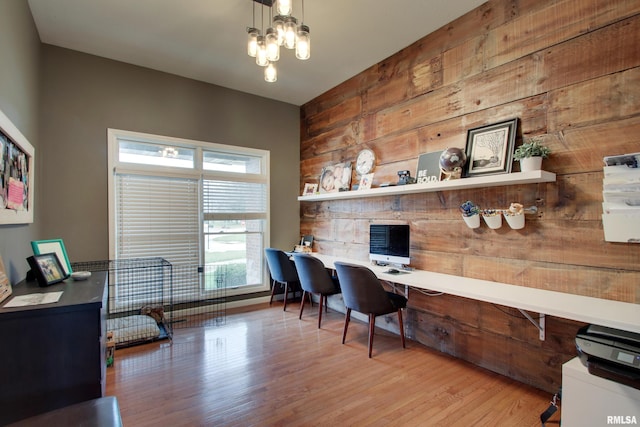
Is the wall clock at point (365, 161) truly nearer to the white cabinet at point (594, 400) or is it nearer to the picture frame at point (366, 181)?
the picture frame at point (366, 181)

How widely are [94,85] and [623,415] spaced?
16.0 ft

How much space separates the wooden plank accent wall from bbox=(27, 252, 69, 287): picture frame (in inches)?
113

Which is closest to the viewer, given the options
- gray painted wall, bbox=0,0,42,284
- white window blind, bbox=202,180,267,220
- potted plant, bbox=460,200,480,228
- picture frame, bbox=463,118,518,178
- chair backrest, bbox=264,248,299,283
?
gray painted wall, bbox=0,0,42,284

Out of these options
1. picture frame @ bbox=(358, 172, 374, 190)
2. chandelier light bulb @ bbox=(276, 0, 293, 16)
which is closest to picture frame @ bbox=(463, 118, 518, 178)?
picture frame @ bbox=(358, 172, 374, 190)

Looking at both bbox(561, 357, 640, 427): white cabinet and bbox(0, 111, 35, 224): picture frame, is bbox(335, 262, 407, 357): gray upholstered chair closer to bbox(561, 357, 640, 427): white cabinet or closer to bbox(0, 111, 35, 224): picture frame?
bbox(561, 357, 640, 427): white cabinet

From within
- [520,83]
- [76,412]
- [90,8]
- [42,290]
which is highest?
[90,8]

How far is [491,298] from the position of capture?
2051 mm

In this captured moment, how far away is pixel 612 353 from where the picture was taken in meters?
1.50

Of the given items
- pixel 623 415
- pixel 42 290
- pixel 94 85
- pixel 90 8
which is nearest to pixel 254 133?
pixel 94 85

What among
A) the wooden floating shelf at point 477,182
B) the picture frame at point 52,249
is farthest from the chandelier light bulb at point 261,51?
the picture frame at point 52,249

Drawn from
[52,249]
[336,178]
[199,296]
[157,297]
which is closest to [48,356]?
[52,249]

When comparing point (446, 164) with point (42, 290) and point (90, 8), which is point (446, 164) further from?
point (90, 8)

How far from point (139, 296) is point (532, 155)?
159 inches

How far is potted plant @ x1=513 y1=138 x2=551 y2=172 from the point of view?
212cm
